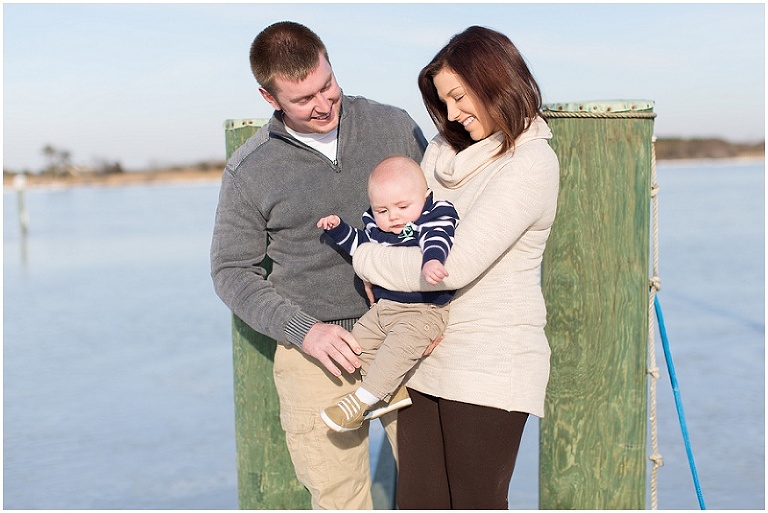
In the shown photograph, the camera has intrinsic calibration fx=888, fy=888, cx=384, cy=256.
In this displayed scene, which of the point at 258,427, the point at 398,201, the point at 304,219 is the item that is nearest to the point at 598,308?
the point at 398,201

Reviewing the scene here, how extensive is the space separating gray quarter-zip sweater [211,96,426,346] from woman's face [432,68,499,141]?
398mm

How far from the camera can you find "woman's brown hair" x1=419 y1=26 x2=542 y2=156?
2.08 meters

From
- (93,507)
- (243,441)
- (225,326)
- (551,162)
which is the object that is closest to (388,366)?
(551,162)

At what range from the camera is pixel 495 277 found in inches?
84.9

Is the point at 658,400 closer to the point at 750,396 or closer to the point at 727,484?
the point at 750,396

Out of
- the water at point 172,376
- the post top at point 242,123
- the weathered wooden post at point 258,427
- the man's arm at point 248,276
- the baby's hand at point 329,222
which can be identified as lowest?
the water at point 172,376

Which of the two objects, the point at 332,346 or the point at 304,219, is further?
the point at 304,219

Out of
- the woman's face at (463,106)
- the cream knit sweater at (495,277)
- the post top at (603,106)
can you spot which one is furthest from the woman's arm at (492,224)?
the post top at (603,106)

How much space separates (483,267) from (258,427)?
1.20m

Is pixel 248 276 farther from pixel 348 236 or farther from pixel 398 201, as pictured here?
pixel 398 201

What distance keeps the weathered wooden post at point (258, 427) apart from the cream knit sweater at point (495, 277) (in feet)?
2.57

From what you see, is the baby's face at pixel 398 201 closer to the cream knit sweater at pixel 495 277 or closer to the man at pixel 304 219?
the cream knit sweater at pixel 495 277

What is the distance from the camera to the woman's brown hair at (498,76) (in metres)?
2.08

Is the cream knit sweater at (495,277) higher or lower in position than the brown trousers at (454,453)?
higher
